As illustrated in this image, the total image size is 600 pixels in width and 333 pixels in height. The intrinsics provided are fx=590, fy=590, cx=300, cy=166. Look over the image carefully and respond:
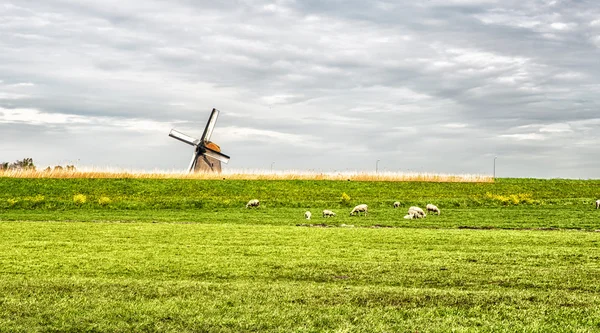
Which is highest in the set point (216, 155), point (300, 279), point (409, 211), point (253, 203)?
point (216, 155)

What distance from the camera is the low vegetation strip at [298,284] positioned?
23.5 ft

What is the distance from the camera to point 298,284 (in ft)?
31.6

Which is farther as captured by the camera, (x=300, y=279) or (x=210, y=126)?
(x=210, y=126)

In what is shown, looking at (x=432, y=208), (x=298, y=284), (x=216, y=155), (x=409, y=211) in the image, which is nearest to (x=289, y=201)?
(x=432, y=208)

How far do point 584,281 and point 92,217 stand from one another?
914 inches

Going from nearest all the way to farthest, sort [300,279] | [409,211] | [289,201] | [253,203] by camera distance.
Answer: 1. [300,279]
2. [409,211]
3. [253,203]
4. [289,201]

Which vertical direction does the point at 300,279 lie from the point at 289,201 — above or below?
below

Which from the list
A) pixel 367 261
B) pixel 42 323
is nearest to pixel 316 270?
pixel 367 261

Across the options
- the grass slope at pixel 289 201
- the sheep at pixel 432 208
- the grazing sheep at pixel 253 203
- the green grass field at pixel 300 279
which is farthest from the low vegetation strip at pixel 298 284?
the grazing sheep at pixel 253 203

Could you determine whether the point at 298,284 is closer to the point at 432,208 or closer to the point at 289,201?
the point at 432,208

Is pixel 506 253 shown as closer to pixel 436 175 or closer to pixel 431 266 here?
Answer: pixel 431 266

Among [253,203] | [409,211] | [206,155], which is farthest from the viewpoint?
[206,155]

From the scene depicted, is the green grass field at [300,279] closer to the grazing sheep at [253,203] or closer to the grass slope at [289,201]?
the grass slope at [289,201]

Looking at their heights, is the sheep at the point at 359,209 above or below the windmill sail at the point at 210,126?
below
